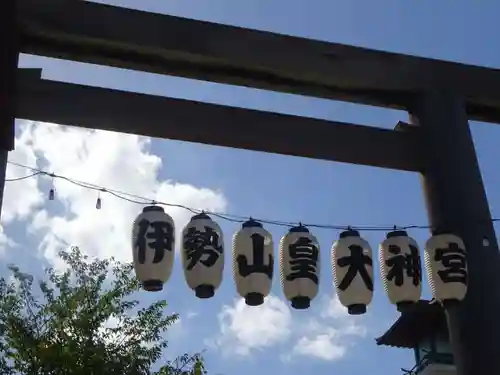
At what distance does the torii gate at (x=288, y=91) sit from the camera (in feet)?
24.1

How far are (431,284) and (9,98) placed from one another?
16.0ft

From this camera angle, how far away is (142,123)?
763 centimetres

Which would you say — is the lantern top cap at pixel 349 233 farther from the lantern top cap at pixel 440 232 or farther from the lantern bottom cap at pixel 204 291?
the lantern bottom cap at pixel 204 291

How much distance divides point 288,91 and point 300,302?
275cm

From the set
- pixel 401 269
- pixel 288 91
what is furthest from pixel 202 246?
pixel 288 91

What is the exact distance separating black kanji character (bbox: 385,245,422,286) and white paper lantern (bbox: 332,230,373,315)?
0.73 ft

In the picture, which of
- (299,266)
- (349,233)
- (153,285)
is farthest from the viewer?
(349,233)

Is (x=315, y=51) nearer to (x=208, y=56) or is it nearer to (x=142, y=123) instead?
(x=208, y=56)

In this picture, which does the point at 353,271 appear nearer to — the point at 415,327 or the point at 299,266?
the point at 299,266

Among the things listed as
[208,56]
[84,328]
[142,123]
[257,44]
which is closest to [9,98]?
[142,123]

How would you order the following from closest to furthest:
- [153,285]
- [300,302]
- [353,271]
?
[153,285]
[300,302]
[353,271]

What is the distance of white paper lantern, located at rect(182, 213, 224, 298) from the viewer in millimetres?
7059

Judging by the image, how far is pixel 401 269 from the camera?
24.6ft

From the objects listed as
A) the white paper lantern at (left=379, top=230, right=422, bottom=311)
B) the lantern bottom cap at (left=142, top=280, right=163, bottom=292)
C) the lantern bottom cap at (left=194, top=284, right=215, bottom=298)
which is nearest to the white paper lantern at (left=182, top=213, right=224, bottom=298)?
the lantern bottom cap at (left=194, top=284, right=215, bottom=298)
